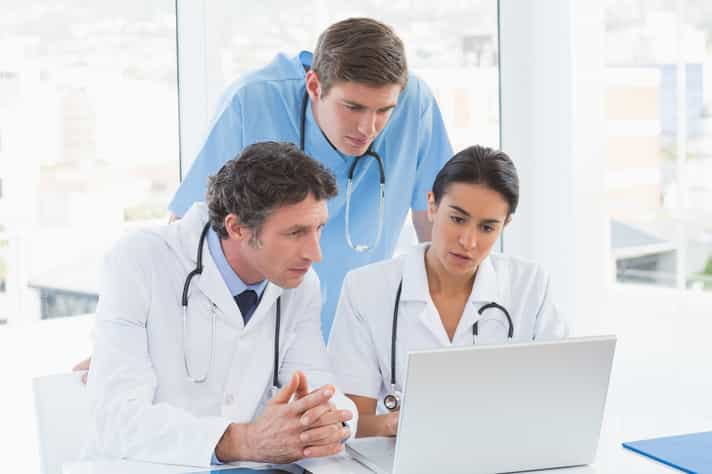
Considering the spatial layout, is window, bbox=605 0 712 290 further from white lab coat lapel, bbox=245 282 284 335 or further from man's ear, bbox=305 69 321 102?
white lab coat lapel, bbox=245 282 284 335

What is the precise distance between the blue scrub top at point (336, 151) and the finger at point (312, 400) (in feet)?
2.35

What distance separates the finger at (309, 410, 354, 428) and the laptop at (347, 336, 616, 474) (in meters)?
0.10

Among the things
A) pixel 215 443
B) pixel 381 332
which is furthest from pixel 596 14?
pixel 215 443

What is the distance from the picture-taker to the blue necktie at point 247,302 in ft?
5.69

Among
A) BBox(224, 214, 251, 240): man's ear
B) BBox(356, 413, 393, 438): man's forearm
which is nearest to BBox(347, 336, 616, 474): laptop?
BBox(356, 413, 393, 438): man's forearm

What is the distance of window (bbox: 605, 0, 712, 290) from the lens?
11.7 feet

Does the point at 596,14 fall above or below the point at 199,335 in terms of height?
above

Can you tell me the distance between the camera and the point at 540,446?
1400 millimetres

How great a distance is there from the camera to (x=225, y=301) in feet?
5.53

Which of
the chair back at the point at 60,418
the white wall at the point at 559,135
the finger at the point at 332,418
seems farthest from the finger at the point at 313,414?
the white wall at the point at 559,135

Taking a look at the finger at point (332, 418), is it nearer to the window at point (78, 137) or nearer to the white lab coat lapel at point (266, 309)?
the white lab coat lapel at point (266, 309)

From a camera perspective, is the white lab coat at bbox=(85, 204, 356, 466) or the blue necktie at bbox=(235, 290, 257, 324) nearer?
the white lab coat at bbox=(85, 204, 356, 466)

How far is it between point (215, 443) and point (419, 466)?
33 centimetres

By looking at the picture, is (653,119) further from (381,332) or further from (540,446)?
(540,446)
